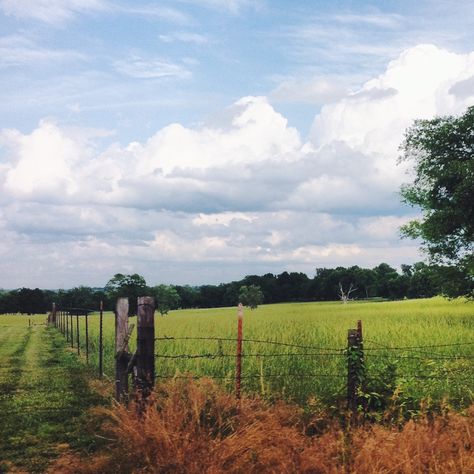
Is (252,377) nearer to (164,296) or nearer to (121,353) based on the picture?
(121,353)

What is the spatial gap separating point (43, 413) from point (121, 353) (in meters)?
2.56

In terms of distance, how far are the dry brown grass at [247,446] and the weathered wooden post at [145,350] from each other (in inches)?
30.3

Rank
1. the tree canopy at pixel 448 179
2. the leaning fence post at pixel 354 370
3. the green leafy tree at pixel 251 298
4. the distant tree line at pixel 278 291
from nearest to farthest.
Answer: the leaning fence post at pixel 354 370
the tree canopy at pixel 448 179
the green leafy tree at pixel 251 298
the distant tree line at pixel 278 291

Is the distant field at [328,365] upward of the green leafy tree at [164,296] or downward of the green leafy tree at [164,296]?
downward

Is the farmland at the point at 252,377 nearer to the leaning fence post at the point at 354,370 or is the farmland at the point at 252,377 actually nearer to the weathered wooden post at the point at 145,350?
the leaning fence post at the point at 354,370

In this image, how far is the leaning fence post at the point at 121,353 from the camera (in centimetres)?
1002

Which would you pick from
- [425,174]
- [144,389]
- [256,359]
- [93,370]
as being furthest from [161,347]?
[425,174]

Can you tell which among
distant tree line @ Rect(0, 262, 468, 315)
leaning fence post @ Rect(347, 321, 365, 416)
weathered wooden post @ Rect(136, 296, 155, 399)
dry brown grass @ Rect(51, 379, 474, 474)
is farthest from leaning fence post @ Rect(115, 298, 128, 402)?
distant tree line @ Rect(0, 262, 468, 315)

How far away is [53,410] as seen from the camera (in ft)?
38.4

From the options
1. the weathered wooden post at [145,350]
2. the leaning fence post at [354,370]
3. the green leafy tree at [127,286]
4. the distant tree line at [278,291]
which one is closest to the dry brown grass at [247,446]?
the weathered wooden post at [145,350]

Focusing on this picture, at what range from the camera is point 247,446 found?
6609mm

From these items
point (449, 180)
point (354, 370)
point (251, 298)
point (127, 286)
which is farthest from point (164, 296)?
point (354, 370)

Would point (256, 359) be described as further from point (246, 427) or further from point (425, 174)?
point (425, 174)

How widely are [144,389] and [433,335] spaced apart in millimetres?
13940
